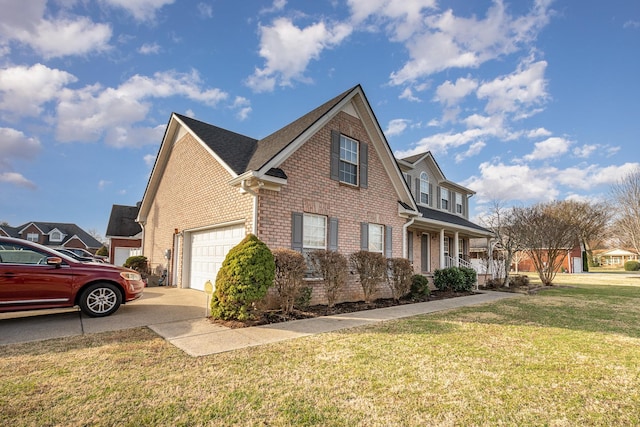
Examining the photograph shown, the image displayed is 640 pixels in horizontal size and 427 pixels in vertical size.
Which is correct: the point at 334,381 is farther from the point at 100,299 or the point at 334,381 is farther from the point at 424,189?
the point at 424,189

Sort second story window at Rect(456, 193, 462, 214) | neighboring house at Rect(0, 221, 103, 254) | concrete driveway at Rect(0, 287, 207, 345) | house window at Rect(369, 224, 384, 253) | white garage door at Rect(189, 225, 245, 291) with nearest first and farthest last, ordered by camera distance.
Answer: concrete driveway at Rect(0, 287, 207, 345)
white garage door at Rect(189, 225, 245, 291)
house window at Rect(369, 224, 384, 253)
second story window at Rect(456, 193, 462, 214)
neighboring house at Rect(0, 221, 103, 254)

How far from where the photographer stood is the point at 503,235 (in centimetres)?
1916

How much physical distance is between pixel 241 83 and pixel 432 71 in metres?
7.64

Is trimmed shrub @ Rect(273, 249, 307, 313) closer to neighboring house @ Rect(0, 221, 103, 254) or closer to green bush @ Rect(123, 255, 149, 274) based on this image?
green bush @ Rect(123, 255, 149, 274)

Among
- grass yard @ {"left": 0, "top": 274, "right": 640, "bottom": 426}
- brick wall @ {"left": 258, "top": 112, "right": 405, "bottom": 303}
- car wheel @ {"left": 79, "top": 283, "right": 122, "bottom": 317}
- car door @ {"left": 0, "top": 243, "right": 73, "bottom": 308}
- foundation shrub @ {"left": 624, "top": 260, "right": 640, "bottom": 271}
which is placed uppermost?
brick wall @ {"left": 258, "top": 112, "right": 405, "bottom": 303}

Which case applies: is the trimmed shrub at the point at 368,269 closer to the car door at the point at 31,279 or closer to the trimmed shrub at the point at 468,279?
the trimmed shrub at the point at 468,279

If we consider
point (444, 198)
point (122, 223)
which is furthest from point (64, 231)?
point (444, 198)

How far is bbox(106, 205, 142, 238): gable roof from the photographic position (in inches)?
859

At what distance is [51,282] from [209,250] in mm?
4786

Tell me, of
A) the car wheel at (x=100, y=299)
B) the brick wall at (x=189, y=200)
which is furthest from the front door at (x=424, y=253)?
the car wheel at (x=100, y=299)

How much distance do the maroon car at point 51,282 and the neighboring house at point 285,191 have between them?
333 centimetres

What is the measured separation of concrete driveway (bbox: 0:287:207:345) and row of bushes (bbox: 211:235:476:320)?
47.8 inches

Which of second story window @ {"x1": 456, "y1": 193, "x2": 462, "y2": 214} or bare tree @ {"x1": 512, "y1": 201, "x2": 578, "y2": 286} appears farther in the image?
second story window @ {"x1": 456, "y1": 193, "x2": 462, "y2": 214}

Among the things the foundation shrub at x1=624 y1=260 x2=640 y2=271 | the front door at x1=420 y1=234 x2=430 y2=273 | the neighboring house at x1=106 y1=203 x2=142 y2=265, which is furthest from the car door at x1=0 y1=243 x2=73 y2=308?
the foundation shrub at x1=624 y1=260 x2=640 y2=271
